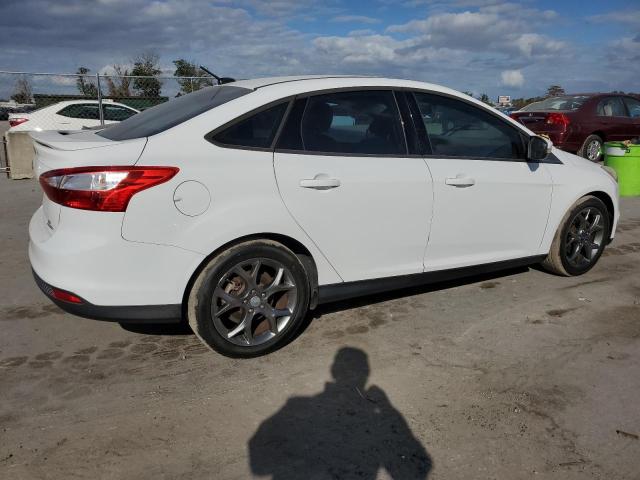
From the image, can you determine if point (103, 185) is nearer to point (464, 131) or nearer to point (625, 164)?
point (464, 131)

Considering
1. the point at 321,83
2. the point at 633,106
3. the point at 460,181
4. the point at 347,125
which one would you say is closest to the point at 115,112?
the point at 321,83

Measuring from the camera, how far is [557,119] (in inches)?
455

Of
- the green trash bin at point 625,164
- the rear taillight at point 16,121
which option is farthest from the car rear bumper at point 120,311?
the rear taillight at point 16,121

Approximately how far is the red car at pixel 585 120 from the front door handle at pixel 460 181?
8.55 metres

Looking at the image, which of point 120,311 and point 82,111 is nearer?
point 120,311

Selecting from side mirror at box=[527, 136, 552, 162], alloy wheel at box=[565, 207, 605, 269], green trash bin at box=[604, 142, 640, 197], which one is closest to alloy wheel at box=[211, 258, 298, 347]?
side mirror at box=[527, 136, 552, 162]

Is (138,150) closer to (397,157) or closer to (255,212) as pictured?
(255,212)

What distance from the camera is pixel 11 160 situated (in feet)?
33.7

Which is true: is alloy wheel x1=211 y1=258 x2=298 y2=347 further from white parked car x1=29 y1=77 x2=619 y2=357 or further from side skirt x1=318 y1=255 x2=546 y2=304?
side skirt x1=318 y1=255 x2=546 y2=304

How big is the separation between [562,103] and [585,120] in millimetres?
731

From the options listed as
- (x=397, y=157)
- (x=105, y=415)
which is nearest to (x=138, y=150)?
(x=105, y=415)

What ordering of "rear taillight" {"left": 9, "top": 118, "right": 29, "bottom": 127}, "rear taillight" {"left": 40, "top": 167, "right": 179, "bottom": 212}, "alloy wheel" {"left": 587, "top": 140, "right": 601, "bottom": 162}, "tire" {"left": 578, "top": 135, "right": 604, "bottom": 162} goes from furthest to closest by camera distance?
1. "rear taillight" {"left": 9, "top": 118, "right": 29, "bottom": 127}
2. "alloy wheel" {"left": 587, "top": 140, "right": 601, "bottom": 162}
3. "tire" {"left": 578, "top": 135, "right": 604, "bottom": 162}
4. "rear taillight" {"left": 40, "top": 167, "right": 179, "bottom": 212}

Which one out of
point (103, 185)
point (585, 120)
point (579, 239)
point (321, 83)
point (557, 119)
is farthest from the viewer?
point (585, 120)

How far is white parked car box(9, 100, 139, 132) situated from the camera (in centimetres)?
1304
